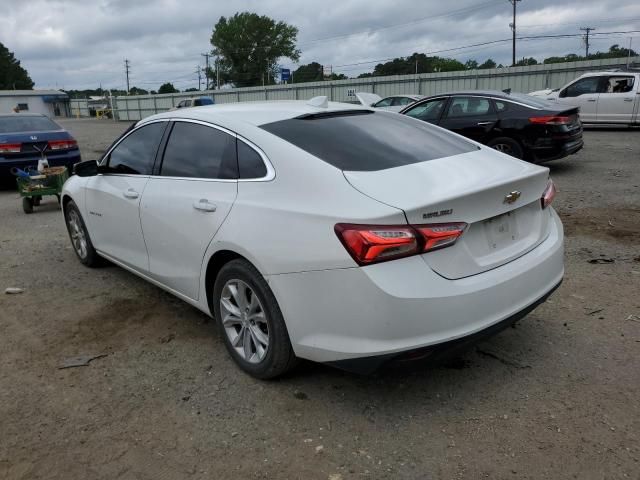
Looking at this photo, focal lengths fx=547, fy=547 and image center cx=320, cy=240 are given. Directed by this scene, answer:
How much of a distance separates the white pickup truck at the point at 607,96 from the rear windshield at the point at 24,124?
524 inches

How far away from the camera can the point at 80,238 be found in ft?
18.3

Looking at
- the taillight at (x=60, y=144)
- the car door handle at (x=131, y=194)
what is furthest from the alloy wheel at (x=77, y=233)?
the taillight at (x=60, y=144)

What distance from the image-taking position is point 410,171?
2975mm

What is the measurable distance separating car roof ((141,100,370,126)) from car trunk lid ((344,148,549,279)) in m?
0.91

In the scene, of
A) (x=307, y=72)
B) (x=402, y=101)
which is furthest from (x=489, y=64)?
(x=402, y=101)

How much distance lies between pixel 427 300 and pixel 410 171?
0.78 metres

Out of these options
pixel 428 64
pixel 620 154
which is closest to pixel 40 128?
pixel 620 154

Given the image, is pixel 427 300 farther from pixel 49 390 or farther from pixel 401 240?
pixel 49 390

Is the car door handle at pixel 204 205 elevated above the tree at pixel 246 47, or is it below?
below

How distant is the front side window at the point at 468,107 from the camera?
32.9ft

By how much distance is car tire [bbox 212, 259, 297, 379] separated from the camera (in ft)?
9.76

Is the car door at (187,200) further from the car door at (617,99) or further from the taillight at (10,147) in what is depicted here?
the car door at (617,99)

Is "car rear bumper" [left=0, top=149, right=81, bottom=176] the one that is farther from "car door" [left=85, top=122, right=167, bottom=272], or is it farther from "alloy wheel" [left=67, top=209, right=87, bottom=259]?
"car door" [left=85, top=122, right=167, bottom=272]

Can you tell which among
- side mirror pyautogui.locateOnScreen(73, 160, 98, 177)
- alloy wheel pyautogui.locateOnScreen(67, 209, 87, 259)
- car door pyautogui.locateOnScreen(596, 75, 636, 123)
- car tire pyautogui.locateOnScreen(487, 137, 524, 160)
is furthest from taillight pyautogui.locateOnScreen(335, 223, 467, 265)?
car door pyautogui.locateOnScreen(596, 75, 636, 123)
